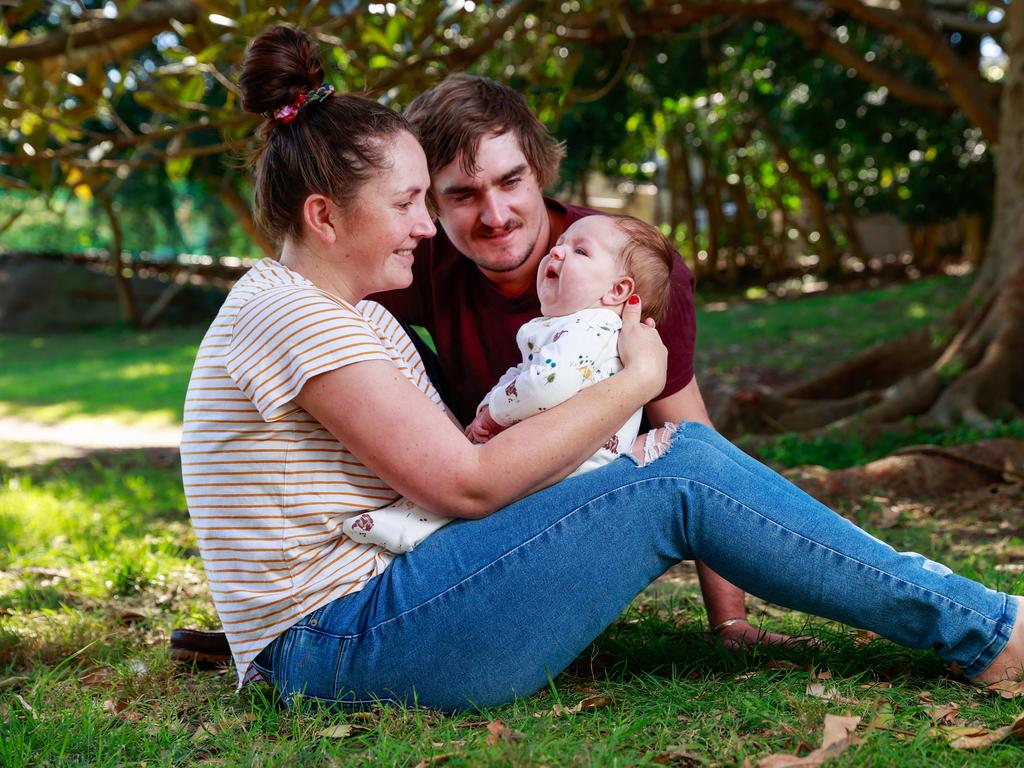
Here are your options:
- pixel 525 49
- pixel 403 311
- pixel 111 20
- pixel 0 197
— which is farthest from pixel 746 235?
pixel 0 197

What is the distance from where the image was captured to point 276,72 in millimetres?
2434

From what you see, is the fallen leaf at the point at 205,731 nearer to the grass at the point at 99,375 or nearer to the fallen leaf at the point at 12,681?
the fallen leaf at the point at 12,681

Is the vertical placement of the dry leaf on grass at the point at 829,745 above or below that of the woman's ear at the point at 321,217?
below

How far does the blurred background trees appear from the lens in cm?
507

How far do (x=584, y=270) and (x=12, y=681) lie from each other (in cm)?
192

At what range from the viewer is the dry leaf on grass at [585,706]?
2326mm

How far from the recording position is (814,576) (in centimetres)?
232

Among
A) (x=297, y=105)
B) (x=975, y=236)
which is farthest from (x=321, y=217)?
(x=975, y=236)

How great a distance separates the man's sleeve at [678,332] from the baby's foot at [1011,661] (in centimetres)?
113

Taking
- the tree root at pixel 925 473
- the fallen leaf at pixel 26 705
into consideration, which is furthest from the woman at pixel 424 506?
A: the tree root at pixel 925 473

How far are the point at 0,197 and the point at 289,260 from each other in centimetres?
3022

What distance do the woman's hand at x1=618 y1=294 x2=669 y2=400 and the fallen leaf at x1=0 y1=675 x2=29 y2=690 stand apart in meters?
1.86

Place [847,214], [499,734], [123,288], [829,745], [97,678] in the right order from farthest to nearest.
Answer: [847,214], [123,288], [97,678], [499,734], [829,745]

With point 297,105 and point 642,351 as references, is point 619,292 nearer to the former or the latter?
point 642,351
